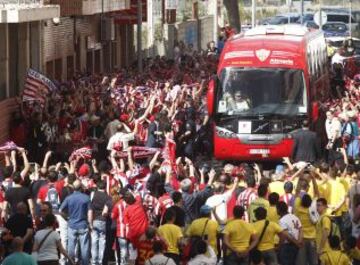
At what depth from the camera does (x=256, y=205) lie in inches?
773

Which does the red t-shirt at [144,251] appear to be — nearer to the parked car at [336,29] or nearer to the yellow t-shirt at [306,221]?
the yellow t-shirt at [306,221]

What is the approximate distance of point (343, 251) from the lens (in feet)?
62.4

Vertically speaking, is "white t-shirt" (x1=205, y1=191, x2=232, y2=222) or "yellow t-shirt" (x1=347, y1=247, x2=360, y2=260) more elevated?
"white t-shirt" (x1=205, y1=191, x2=232, y2=222)

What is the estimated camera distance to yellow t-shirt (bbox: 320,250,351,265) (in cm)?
1848

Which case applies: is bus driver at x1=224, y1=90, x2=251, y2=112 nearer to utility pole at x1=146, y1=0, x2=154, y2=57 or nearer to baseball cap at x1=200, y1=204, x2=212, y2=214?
baseball cap at x1=200, y1=204, x2=212, y2=214

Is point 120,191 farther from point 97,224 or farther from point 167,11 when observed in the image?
point 167,11

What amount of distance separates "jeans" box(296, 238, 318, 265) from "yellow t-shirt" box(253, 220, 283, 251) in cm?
77

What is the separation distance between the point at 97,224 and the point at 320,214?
309 centimetres

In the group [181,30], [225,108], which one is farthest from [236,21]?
[225,108]

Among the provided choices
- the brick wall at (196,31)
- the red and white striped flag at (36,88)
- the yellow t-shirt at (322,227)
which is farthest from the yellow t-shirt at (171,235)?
the brick wall at (196,31)

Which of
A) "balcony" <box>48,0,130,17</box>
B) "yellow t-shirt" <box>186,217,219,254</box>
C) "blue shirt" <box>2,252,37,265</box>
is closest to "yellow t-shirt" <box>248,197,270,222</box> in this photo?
"yellow t-shirt" <box>186,217,219,254</box>

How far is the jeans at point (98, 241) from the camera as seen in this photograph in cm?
A: 2050

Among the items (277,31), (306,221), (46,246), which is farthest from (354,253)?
(277,31)

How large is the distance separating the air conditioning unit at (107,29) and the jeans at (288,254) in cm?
3153
